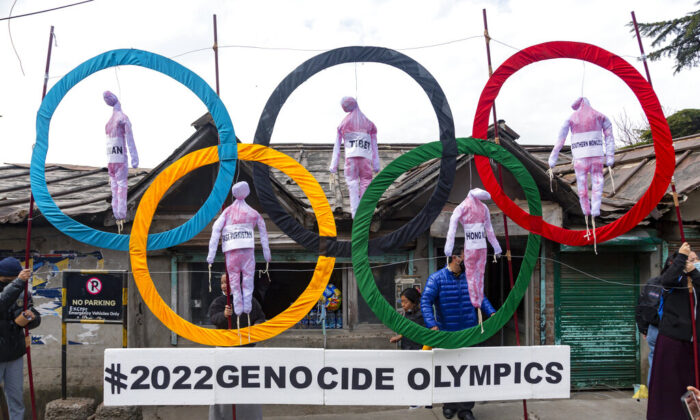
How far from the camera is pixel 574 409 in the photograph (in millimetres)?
6844

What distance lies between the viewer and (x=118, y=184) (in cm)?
490

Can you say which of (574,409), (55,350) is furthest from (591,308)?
(55,350)

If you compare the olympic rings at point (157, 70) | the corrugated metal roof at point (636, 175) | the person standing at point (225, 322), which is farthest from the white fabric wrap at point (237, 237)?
the corrugated metal roof at point (636, 175)

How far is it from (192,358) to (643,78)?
17.2ft

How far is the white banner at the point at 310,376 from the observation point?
504 cm

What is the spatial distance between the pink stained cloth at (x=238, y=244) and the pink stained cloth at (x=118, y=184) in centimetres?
94

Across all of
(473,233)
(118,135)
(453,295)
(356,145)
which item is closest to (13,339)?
(118,135)

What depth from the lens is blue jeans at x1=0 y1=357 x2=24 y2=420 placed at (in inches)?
208

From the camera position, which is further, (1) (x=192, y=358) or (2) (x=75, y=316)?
(2) (x=75, y=316)

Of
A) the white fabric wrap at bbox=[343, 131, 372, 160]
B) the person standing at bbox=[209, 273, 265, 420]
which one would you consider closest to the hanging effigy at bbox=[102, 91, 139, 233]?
the person standing at bbox=[209, 273, 265, 420]

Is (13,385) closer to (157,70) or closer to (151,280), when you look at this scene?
(151,280)

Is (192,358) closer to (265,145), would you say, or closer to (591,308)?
(265,145)

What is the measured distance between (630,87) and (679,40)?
15.8 metres

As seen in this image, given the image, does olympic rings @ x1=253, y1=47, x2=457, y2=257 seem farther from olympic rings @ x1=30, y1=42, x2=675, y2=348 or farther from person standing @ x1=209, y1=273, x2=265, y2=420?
person standing @ x1=209, y1=273, x2=265, y2=420
